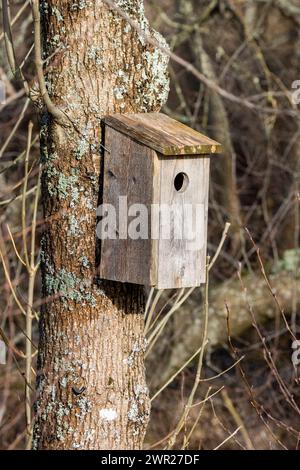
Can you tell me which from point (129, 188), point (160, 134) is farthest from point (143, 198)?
point (160, 134)

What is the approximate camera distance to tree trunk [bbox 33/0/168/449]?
2789 millimetres

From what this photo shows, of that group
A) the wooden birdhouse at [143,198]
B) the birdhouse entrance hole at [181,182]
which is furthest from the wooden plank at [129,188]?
the birdhouse entrance hole at [181,182]

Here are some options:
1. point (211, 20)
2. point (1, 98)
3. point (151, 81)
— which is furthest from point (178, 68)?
point (151, 81)

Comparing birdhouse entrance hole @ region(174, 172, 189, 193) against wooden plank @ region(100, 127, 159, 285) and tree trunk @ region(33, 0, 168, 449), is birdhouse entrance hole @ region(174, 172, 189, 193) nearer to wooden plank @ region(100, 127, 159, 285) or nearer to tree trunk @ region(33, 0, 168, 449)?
wooden plank @ region(100, 127, 159, 285)

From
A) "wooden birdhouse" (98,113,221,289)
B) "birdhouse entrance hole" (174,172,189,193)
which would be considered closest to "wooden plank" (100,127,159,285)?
"wooden birdhouse" (98,113,221,289)

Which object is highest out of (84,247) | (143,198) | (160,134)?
(160,134)

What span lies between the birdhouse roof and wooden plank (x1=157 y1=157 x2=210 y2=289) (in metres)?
0.06

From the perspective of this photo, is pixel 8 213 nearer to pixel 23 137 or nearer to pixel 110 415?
pixel 23 137

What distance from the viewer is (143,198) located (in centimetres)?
284

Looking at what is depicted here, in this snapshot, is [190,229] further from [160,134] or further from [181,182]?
[160,134]

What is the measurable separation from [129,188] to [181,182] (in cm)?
23

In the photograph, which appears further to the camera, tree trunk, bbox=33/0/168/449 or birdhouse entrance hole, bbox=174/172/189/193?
birdhouse entrance hole, bbox=174/172/189/193

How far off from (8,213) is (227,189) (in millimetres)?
2231

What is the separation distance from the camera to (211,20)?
24.6 feet
